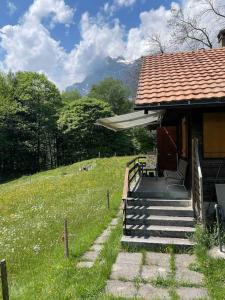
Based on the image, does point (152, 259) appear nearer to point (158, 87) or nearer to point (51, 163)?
point (158, 87)

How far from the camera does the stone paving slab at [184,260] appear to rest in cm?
704

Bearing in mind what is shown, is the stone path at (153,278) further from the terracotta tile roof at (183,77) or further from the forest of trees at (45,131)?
the forest of trees at (45,131)

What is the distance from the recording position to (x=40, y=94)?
161 feet

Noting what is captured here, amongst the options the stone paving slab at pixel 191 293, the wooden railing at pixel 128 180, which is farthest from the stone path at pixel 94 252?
the stone paving slab at pixel 191 293

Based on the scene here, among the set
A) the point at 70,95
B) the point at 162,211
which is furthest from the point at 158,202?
the point at 70,95

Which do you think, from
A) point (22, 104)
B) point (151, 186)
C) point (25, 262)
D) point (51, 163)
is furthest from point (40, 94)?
point (25, 262)

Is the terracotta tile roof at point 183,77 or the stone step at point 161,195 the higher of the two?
the terracotta tile roof at point 183,77

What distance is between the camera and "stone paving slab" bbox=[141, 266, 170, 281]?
21.2 ft

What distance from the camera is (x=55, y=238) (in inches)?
364

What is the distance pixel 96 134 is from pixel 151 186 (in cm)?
3252

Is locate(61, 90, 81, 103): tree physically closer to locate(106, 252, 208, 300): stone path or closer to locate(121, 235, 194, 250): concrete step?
locate(121, 235, 194, 250): concrete step

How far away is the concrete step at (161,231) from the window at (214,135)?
7.14ft

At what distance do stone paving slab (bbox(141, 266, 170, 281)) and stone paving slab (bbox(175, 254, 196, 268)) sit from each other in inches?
15.4

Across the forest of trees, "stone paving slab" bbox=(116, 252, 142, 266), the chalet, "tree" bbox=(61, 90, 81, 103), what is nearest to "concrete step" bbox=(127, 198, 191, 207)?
the chalet
